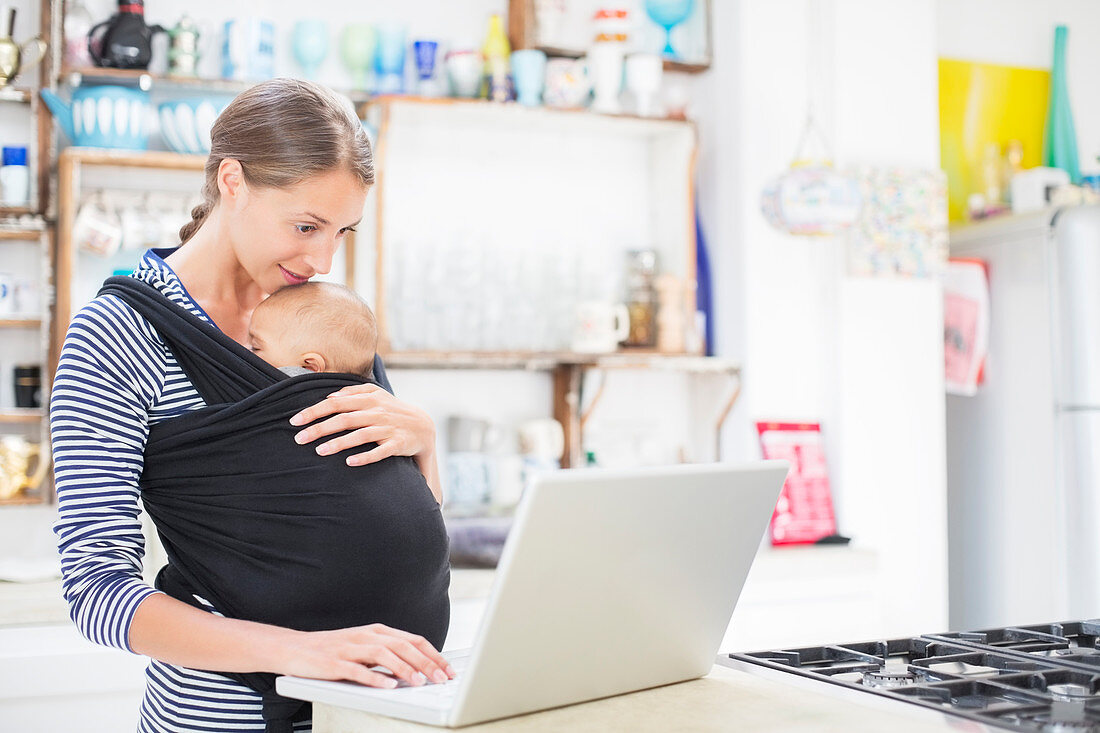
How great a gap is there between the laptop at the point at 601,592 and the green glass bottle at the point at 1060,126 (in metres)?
3.22

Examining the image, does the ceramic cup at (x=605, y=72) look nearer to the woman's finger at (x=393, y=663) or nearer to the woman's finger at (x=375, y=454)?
the woman's finger at (x=375, y=454)

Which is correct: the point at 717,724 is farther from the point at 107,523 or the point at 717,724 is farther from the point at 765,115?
the point at 765,115

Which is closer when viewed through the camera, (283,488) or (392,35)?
(283,488)

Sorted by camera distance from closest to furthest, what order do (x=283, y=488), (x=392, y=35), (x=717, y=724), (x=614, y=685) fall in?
1. (x=717, y=724)
2. (x=614, y=685)
3. (x=283, y=488)
4. (x=392, y=35)

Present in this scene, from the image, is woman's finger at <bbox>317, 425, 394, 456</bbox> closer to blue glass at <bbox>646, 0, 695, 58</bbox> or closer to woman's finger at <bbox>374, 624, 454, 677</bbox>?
woman's finger at <bbox>374, 624, 454, 677</bbox>

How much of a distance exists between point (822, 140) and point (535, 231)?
883mm

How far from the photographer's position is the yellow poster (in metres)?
3.85

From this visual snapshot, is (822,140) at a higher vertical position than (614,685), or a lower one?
higher

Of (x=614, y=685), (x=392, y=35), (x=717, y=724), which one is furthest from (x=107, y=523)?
(x=392, y=35)

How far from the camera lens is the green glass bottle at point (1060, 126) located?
12.5 ft

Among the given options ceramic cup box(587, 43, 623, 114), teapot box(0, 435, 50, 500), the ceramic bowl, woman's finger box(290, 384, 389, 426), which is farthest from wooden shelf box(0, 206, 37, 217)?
woman's finger box(290, 384, 389, 426)

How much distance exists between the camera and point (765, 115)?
3293 mm

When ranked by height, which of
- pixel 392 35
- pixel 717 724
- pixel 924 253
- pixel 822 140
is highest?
pixel 392 35

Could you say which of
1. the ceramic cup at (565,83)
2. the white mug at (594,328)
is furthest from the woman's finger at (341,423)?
the ceramic cup at (565,83)
